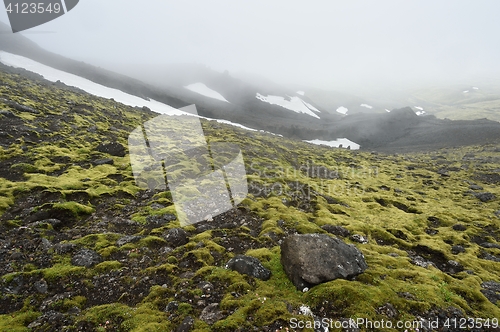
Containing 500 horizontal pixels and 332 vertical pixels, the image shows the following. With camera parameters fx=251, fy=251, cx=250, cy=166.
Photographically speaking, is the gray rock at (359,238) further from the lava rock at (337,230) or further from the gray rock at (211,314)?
the gray rock at (211,314)

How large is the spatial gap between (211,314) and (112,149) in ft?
91.6

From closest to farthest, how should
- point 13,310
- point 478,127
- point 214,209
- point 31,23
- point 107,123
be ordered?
point 13,310
point 214,209
point 107,123
point 478,127
point 31,23

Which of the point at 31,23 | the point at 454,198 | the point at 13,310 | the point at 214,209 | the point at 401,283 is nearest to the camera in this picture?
the point at 13,310

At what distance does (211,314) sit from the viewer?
32.4ft

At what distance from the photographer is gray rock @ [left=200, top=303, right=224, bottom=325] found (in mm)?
9570

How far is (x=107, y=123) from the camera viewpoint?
1802 inches

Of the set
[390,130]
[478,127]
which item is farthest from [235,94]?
[478,127]

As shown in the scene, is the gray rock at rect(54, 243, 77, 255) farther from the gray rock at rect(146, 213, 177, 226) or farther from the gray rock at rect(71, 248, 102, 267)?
the gray rock at rect(146, 213, 177, 226)

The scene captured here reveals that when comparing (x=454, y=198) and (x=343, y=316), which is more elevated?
(x=343, y=316)

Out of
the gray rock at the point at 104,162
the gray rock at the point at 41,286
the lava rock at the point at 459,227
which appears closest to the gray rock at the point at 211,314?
the gray rock at the point at 41,286

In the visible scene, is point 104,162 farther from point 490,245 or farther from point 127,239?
point 490,245

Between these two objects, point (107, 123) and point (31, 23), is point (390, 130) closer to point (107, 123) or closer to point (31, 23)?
point (107, 123)

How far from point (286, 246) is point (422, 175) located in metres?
49.6

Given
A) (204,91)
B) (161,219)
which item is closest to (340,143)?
(204,91)
